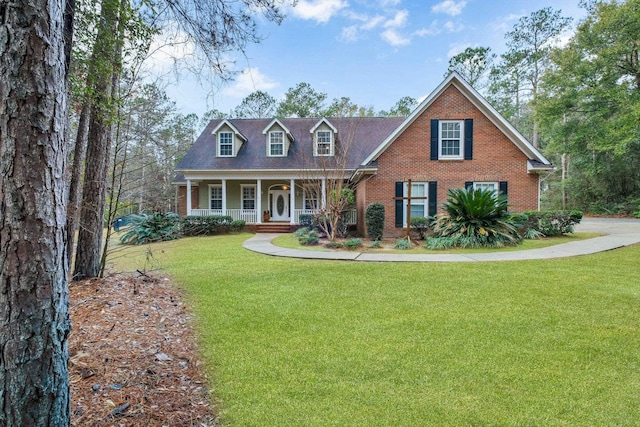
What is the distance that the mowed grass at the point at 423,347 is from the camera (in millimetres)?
2434

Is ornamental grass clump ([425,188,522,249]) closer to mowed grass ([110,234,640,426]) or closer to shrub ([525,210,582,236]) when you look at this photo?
shrub ([525,210,582,236])

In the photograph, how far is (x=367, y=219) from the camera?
1262 centimetres

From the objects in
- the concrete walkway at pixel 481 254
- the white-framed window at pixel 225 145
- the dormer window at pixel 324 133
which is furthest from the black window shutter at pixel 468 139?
the white-framed window at pixel 225 145

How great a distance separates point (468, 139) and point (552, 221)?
444cm

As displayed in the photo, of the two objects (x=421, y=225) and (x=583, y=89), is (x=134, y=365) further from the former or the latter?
(x=583, y=89)

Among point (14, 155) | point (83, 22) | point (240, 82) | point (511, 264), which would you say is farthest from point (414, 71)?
point (14, 155)

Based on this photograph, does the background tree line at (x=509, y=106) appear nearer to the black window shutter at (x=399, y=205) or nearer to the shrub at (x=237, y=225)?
the shrub at (x=237, y=225)

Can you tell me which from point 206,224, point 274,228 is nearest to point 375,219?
point 274,228

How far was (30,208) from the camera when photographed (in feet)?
5.49

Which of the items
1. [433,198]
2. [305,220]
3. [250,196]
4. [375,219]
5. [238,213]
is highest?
[250,196]

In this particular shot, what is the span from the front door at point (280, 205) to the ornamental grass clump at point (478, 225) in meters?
10.3

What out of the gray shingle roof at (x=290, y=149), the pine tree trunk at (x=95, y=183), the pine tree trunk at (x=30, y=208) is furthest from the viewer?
the gray shingle roof at (x=290, y=149)

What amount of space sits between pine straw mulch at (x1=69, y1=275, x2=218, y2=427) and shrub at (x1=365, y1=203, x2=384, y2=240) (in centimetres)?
857

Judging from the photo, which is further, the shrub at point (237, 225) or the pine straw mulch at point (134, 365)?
the shrub at point (237, 225)
